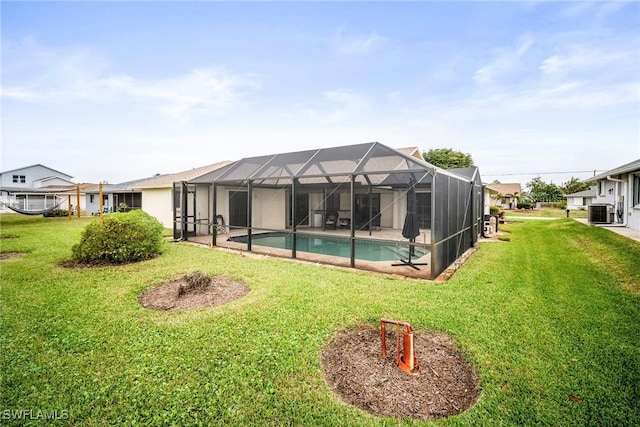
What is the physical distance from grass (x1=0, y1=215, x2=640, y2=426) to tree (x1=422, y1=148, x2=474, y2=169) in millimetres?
26424

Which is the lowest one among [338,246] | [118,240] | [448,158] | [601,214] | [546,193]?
[338,246]

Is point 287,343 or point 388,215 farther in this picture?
point 388,215

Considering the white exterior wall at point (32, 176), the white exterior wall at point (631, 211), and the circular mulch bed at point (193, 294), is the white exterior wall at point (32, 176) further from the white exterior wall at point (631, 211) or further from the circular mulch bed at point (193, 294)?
the white exterior wall at point (631, 211)

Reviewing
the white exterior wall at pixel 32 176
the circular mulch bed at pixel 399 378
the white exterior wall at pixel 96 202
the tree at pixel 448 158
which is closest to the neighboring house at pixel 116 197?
the white exterior wall at pixel 96 202

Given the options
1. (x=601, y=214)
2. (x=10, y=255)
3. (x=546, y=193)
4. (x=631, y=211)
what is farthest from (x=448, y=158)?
(x=10, y=255)

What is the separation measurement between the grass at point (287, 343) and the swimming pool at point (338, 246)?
3.10 meters

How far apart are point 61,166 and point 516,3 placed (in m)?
46.1

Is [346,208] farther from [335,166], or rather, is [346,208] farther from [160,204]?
[160,204]

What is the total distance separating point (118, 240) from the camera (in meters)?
7.27

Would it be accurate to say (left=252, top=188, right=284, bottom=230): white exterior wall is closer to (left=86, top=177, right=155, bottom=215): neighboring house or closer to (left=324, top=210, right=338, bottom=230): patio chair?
(left=324, top=210, right=338, bottom=230): patio chair

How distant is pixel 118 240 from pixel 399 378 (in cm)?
726

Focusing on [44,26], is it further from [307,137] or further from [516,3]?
[307,137]

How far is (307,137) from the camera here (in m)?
22.3

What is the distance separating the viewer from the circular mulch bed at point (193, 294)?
4.64m
